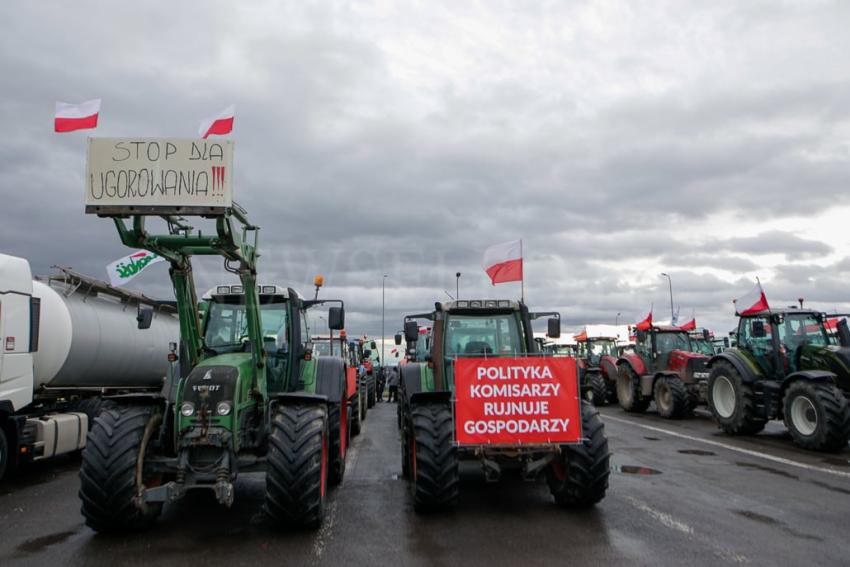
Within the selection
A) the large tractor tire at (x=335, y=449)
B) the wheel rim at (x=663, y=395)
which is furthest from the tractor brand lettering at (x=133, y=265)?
the wheel rim at (x=663, y=395)

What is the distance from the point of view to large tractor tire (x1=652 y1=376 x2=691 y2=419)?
17125 mm

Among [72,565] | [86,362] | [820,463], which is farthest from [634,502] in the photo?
[86,362]

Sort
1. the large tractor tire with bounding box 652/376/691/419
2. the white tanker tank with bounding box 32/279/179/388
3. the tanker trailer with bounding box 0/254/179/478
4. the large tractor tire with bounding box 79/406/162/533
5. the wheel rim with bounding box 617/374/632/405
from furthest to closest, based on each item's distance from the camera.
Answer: the wheel rim with bounding box 617/374/632/405 → the large tractor tire with bounding box 652/376/691/419 → the white tanker tank with bounding box 32/279/179/388 → the tanker trailer with bounding box 0/254/179/478 → the large tractor tire with bounding box 79/406/162/533

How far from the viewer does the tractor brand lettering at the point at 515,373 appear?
274 inches

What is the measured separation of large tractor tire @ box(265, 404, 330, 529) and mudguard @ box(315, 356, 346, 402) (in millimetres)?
2467

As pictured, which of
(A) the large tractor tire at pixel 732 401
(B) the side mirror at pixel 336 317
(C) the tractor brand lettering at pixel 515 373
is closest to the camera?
(C) the tractor brand lettering at pixel 515 373

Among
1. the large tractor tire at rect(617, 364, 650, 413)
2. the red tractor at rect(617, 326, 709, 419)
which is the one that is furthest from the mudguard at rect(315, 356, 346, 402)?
the large tractor tire at rect(617, 364, 650, 413)

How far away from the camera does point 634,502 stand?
24.7 ft

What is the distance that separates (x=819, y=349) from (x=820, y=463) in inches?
122

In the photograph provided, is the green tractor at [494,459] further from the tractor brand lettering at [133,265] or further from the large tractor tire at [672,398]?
the large tractor tire at [672,398]

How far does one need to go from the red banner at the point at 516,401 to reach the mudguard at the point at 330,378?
8.73 feet

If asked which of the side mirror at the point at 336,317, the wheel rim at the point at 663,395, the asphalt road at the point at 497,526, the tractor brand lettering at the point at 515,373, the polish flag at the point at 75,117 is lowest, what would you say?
the asphalt road at the point at 497,526

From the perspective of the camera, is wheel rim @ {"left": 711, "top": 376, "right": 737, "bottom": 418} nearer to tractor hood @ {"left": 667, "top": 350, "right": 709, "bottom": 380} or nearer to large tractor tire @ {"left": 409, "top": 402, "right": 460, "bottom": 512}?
tractor hood @ {"left": 667, "top": 350, "right": 709, "bottom": 380}

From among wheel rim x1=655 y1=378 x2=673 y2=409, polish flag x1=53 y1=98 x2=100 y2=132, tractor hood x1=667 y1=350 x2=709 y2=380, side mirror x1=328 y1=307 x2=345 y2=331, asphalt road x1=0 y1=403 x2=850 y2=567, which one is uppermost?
polish flag x1=53 y1=98 x2=100 y2=132
